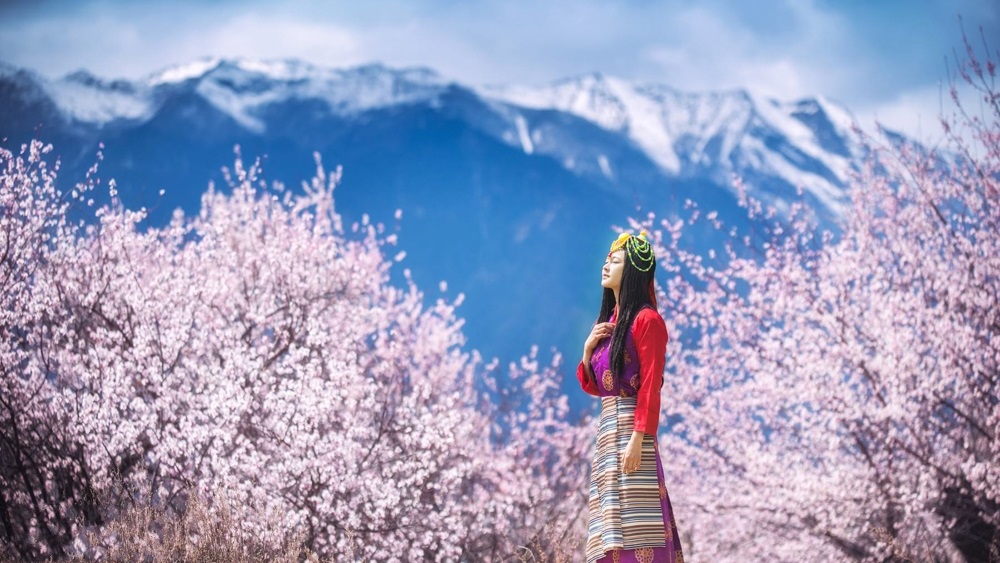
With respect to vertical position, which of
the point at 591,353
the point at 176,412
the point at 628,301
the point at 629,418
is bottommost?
the point at 629,418

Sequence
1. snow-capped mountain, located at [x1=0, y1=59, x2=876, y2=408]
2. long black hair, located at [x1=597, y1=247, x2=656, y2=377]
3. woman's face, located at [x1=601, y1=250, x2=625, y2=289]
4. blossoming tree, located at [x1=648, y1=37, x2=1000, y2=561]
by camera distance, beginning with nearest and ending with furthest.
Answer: long black hair, located at [x1=597, y1=247, x2=656, y2=377] < woman's face, located at [x1=601, y1=250, x2=625, y2=289] < blossoming tree, located at [x1=648, y1=37, x2=1000, y2=561] < snow-capped mountain, located at [x1=0, y1=59, x2=876, y2=408]

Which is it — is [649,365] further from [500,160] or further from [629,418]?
[500,160]

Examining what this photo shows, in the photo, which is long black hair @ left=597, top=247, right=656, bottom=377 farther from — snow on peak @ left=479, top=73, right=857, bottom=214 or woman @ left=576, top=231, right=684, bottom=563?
snow on peak @ left=479, top=73, right=857, bottom=214

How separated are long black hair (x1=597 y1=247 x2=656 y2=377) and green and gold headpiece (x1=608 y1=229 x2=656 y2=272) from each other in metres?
0.01

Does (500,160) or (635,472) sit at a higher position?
(500,160)

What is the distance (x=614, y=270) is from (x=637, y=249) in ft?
0.45

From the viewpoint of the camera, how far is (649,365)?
355 cm

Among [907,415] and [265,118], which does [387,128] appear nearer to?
[265,118]

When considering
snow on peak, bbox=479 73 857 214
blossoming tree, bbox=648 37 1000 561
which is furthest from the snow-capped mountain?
blossoming tree, bbox=648 37 1000 561

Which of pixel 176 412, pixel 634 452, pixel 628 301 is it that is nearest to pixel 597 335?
pixel 628 301

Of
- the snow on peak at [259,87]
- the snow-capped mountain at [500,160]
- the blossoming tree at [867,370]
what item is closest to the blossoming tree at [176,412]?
the blossoming tree at [867,370]

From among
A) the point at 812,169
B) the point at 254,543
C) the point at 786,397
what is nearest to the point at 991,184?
the point at 786,397

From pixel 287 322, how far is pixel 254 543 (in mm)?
2634

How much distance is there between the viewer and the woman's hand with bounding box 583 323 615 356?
3795mm
